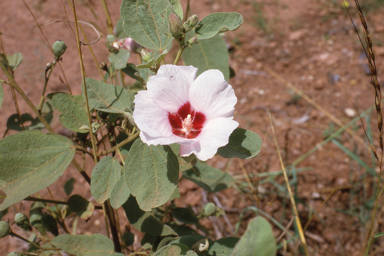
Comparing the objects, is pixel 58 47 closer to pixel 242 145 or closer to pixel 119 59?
pixel 119 59

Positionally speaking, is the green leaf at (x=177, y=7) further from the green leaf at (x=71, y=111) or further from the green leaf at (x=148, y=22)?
the green leaf at (x=71, y=111)

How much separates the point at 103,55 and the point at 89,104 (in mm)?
2211

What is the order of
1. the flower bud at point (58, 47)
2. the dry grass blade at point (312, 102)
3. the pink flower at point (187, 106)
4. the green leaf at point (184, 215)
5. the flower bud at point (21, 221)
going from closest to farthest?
the pink flower at point (187, 106), the flower bud at point (58, 47), the flower bud at point (21, 221), the green leaf at point (184, 215), the dry grass blade at point (312, 102)

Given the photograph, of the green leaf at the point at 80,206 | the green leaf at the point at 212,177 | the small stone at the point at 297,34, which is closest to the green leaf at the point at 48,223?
the green leaf at the point at 80,206

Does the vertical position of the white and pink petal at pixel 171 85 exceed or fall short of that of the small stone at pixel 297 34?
it exceeds it

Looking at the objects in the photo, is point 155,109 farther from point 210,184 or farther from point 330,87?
point 330,87

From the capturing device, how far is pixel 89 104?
125 cm

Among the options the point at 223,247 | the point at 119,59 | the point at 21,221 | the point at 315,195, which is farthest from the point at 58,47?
Answer: the point at 315,195

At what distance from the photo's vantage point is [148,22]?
118 centimetres

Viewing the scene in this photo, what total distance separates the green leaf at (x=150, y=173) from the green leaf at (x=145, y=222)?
35 centimetres

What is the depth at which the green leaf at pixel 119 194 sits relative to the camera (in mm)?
1220

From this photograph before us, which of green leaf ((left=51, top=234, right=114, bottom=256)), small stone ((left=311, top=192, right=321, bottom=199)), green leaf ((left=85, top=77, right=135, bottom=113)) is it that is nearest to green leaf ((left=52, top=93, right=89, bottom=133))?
green leaf ((left=85, top=77, right=135, bottom=113))

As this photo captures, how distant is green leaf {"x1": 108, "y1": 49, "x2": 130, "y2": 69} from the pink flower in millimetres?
370

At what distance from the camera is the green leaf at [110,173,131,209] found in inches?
48.0
